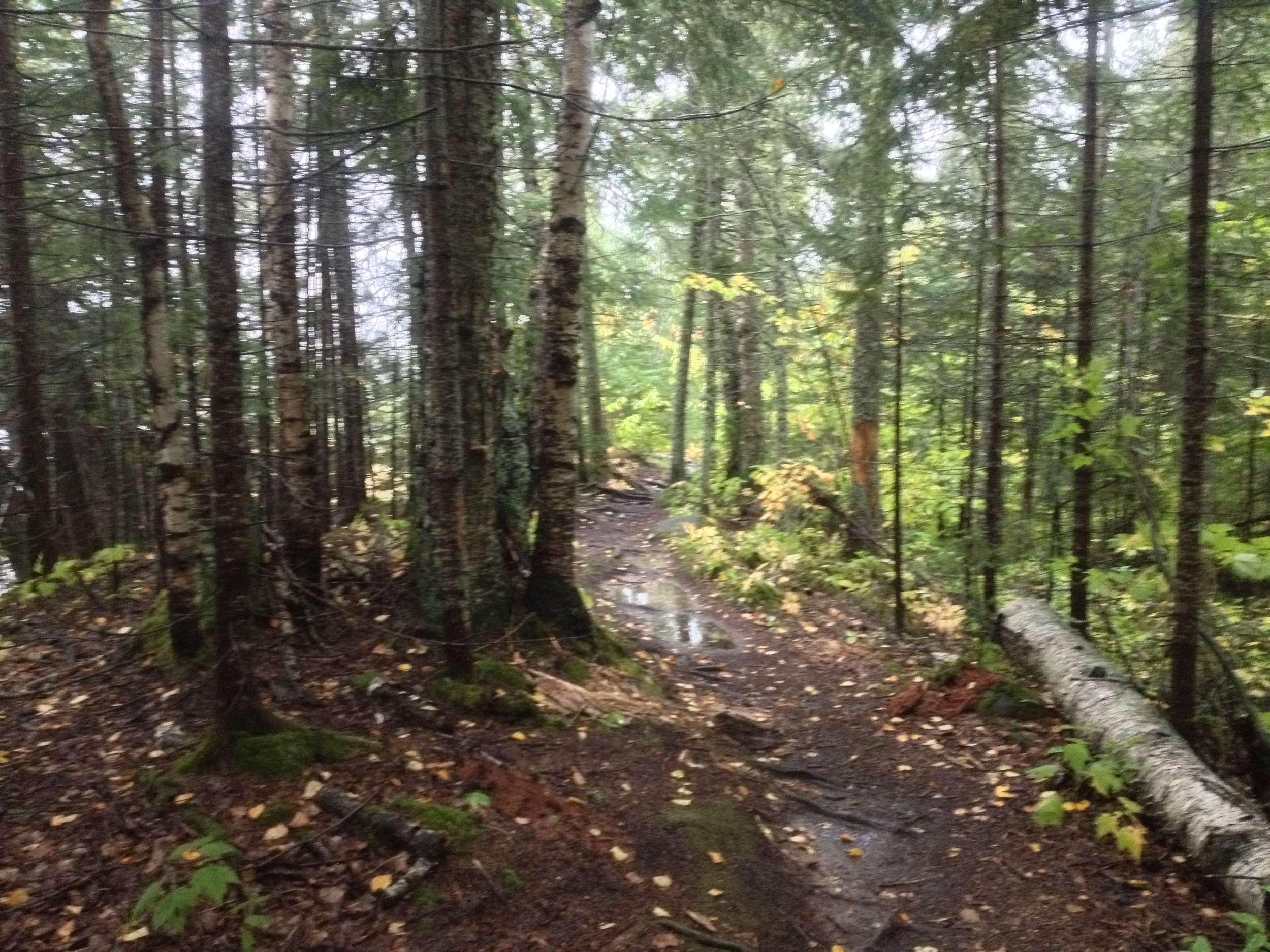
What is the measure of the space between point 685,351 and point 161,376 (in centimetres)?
1355

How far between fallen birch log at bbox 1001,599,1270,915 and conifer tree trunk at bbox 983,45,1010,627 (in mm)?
1088

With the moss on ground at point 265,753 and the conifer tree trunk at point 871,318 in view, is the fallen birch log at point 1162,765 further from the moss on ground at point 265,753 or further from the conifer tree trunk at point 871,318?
the moss on ground at point 265,753

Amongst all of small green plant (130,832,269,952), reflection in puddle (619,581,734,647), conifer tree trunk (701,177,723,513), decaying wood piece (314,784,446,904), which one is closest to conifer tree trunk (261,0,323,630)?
decaying wood piece (314,784,446,904)

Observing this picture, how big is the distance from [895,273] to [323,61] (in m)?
6.70

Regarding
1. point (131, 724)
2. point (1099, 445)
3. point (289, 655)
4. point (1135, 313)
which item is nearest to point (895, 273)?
point (1135, 313)

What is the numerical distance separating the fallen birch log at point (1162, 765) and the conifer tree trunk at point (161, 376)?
7.38 meters

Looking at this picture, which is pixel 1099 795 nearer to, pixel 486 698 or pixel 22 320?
pixel 486 698

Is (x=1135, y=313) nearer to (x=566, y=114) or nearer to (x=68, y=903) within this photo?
(x=566, y=114)

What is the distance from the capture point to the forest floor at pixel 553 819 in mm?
4328

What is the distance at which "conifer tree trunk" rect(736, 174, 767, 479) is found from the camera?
55.0 feet

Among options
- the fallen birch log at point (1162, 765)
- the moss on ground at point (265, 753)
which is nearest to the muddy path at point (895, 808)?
the fallen birch log at point (1162, 765)

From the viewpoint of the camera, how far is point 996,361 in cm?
909

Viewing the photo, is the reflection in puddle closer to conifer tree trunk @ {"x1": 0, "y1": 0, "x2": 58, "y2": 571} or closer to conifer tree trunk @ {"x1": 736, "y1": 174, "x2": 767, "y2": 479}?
conifer tree trunk @ {"x1": 736, "y1": 174, "x2": 767, "y2": 479}

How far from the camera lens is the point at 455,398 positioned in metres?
5.87
